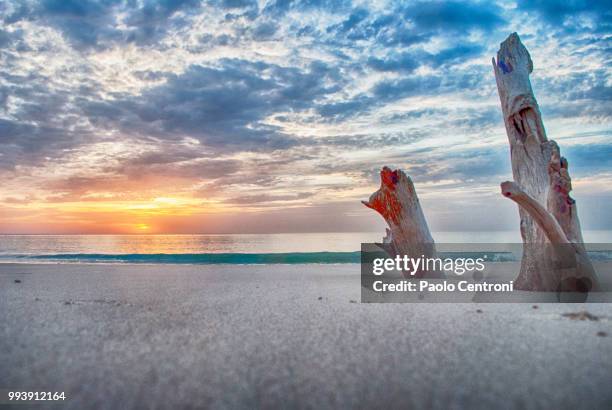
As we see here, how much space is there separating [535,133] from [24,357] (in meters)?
7.16

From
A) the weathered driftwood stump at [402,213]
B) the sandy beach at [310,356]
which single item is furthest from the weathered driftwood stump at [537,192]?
the weathered driftwood stump at [402,213]

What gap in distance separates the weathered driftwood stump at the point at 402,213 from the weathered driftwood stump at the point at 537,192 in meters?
2.04

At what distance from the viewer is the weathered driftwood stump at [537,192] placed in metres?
6.22

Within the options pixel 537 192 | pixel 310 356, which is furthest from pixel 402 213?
pixel 310 356

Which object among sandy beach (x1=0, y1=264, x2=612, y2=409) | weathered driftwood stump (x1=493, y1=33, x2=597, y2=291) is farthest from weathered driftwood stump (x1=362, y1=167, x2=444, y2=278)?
sandy beach (x1=0, y1=264, x2=612, y2=409)

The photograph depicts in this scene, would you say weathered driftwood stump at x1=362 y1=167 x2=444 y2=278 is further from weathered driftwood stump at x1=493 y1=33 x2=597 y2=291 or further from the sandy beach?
the sandy beach

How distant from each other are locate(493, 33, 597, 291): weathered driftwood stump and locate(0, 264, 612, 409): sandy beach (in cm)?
119

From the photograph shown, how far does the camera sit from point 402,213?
8617 mm

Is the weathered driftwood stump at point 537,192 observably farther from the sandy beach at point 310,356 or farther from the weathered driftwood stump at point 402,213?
the weathered driftwood stump at point 402,213

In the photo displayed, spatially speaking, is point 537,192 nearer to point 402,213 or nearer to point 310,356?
point 402,213

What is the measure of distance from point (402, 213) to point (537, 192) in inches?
99.8

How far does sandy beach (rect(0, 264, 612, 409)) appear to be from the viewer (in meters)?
2.39

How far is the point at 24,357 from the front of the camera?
307cm

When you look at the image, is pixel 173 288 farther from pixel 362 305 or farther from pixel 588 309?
pixel 588 309
